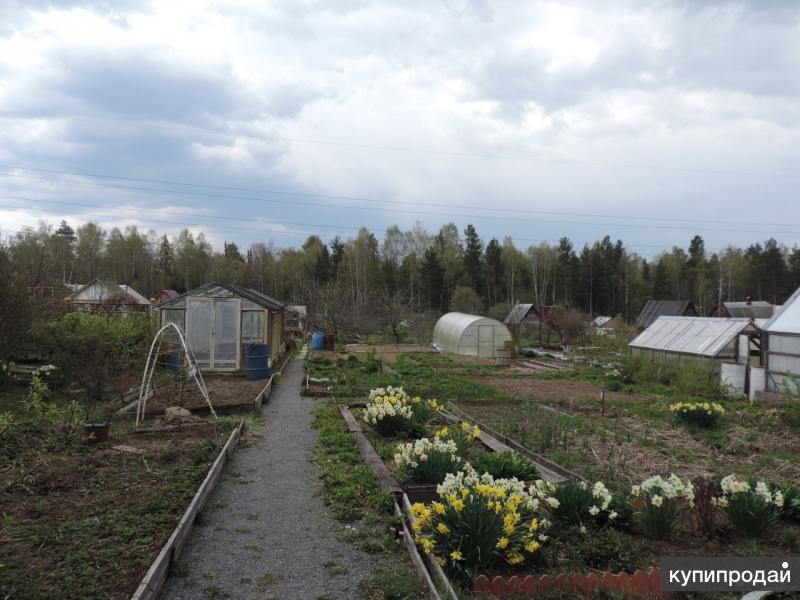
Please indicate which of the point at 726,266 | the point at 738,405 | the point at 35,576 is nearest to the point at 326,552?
the point at 35,576

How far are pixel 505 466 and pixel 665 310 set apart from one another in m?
47.1

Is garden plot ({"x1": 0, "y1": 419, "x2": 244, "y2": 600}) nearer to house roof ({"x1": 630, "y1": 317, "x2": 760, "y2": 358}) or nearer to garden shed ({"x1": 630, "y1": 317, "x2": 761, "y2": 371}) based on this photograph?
garden shed ({"x1": 630, "y1": 317, "x2": 761, "y2": 371})

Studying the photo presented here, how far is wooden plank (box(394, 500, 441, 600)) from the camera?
3894mm

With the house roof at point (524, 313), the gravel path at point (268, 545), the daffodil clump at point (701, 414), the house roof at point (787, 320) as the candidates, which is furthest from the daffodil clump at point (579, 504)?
the house roof at point (524, 313)

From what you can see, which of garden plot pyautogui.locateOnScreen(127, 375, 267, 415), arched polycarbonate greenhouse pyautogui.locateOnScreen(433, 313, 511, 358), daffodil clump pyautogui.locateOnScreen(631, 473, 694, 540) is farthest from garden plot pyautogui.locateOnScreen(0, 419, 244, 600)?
arched polycarbonate greenhouse pyautogui.locateOnScreen(433, 313, 511, 358)

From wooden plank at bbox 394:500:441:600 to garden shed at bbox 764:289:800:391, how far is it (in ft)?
46.0

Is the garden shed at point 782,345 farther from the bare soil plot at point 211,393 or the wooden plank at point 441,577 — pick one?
the wooden plank at point 441,577

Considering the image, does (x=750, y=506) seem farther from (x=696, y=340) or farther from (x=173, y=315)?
(x=173, y=315)

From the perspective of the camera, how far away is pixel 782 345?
15.6 metres

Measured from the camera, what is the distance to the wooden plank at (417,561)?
12.8 ft

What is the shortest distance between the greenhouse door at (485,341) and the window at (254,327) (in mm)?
12833

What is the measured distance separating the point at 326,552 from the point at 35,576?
215 centimetres

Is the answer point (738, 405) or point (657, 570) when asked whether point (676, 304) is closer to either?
point (738, 405)

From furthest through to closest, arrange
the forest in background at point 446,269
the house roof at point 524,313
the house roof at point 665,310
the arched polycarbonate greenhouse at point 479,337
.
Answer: the forest in background at point 446,269
the house roof at point 665,310
the house roof at point 524,313
the arched polycarbonate greenhouse at point 479,337
